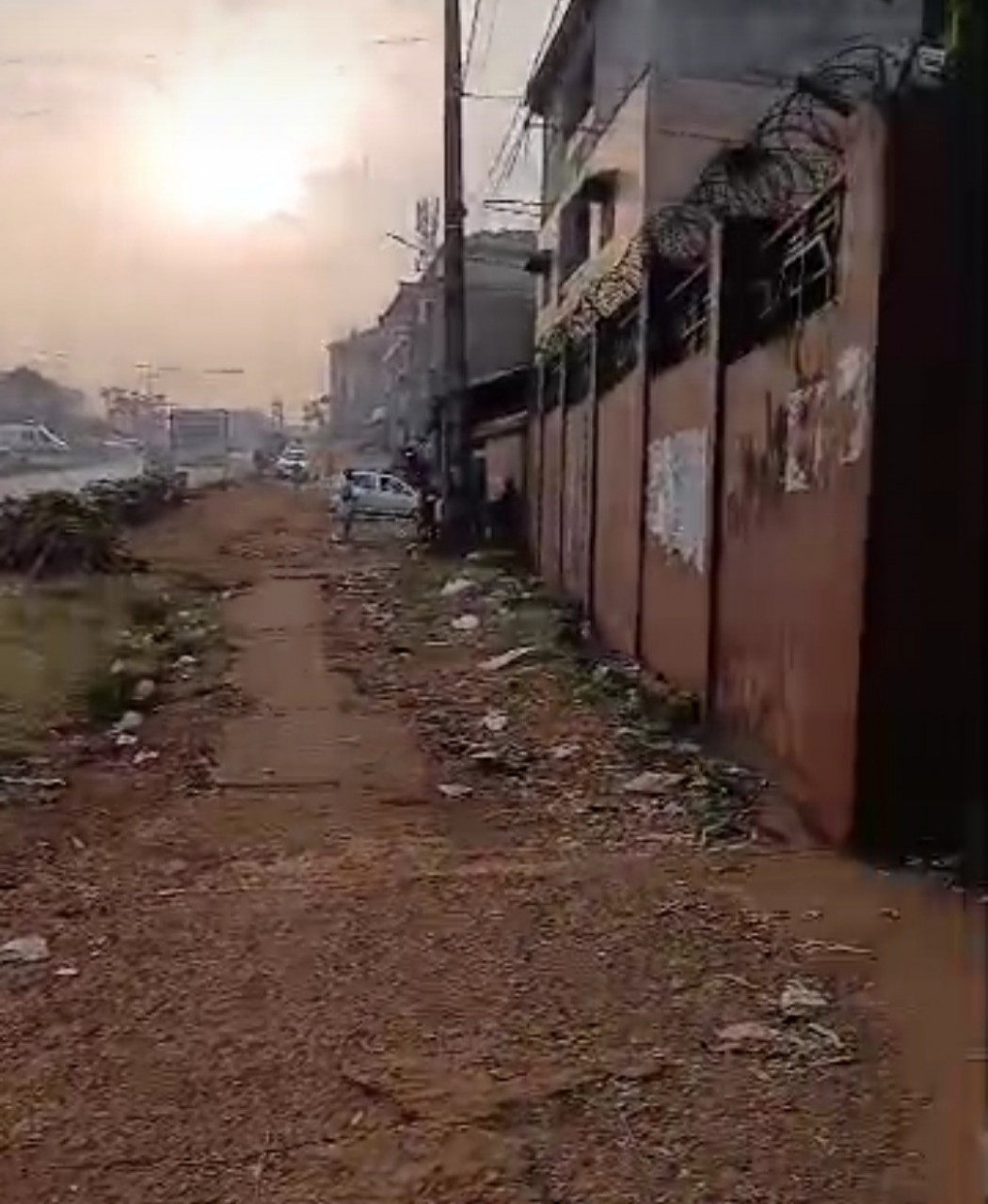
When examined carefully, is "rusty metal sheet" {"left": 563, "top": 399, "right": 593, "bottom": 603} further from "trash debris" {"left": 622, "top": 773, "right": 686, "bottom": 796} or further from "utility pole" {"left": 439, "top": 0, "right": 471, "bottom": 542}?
"trash debris" {"left": 622, "top": 773, "right": 686, "bottom": 796}

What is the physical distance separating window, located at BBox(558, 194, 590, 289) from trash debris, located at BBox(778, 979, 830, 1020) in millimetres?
21743

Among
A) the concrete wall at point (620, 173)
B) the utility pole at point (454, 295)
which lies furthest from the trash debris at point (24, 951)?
the utility pole at point (454, 295)

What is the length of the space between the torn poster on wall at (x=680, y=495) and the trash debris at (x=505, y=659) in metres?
1.55

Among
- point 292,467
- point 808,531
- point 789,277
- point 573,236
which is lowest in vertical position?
point 292,467

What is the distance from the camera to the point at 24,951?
4.89 m

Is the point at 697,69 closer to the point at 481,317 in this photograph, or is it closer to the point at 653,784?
the point at 653,784

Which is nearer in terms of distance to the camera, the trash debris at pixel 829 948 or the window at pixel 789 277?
the trash debris at pixel 829 948

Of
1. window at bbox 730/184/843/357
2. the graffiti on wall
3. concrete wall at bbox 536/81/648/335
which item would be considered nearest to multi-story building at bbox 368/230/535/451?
concrete wall at bbox 536/81/648/335

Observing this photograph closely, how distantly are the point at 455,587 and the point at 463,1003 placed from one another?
13.2 metres

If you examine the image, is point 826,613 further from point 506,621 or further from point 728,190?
point 506,621

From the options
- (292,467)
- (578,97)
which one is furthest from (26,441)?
(578,97)

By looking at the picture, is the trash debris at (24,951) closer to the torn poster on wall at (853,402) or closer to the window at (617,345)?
the torn poster on wall at (853,402)

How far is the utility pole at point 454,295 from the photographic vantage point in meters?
22.1

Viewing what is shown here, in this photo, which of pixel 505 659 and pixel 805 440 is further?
pixel 505 659
